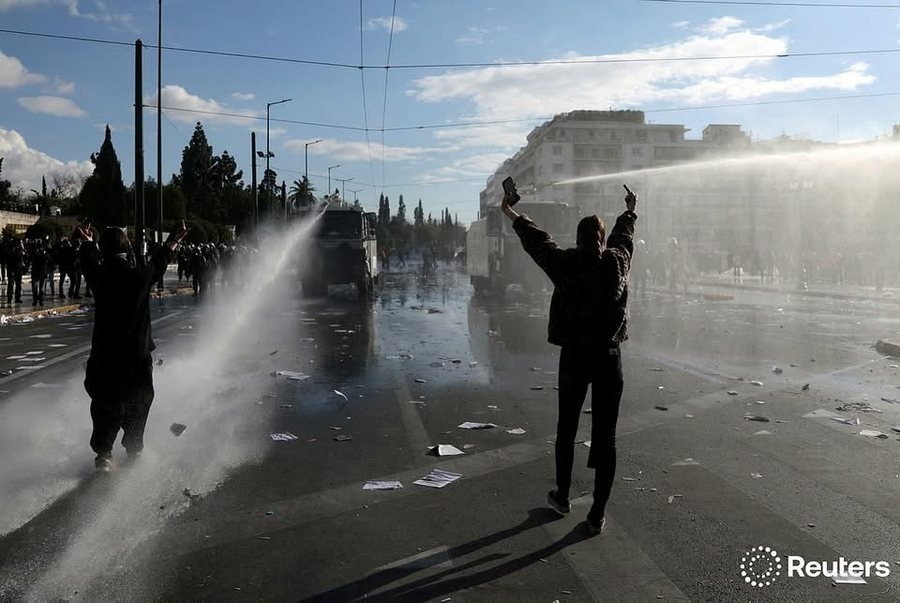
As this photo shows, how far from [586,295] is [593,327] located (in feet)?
0.58

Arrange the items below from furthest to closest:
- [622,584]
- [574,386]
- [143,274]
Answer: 1. [143,274]
2. [574,386]
3. [622,584]

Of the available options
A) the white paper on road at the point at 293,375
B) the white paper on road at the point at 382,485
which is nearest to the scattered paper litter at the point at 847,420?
the white paper on road at the point at 382,485

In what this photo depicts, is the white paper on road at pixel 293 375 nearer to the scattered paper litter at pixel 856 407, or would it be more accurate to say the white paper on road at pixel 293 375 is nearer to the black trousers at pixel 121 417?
the black trousers at pixel 121 417

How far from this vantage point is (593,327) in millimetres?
4145

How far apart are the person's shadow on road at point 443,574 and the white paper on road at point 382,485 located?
1042 millimetres

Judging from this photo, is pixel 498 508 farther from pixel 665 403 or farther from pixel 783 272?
pixel 783 272

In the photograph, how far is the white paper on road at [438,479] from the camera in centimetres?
504

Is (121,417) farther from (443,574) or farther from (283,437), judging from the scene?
(443,574)

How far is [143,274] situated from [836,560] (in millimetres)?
4475

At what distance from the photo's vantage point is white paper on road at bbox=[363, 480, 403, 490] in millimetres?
4961

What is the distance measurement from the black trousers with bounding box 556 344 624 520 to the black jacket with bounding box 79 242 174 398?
2.93 meters

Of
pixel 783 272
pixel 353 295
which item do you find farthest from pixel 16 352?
pixel 783 272

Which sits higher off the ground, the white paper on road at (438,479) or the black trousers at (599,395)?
the black trousers at (599,395)

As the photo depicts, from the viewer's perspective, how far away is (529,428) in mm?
6672
